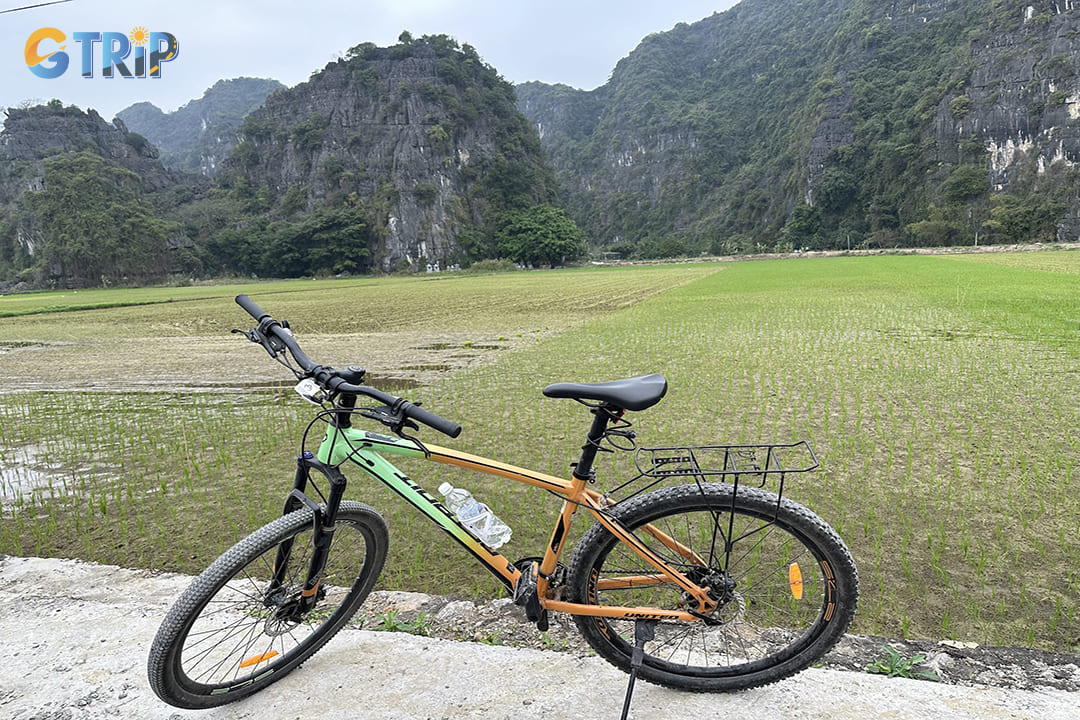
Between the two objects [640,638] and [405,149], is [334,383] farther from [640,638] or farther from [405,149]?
[405,149]

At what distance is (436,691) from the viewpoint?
197 centimetres

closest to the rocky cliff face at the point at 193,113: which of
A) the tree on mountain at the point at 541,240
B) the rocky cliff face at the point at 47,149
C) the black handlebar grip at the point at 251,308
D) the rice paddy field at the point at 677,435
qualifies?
the rocky cliff face at the point at 47,149

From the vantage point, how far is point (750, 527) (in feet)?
6.67

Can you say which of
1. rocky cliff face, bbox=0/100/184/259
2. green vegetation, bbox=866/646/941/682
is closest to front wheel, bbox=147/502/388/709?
green vegetation, bbox=866/646/941/682

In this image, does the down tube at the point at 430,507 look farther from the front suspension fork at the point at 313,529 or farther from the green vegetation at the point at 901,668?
the green vegetation at the point at 901,668

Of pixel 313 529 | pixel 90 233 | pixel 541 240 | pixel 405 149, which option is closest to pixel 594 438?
pixel 313 529

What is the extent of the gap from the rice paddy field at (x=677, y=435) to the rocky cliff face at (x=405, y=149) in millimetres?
72738

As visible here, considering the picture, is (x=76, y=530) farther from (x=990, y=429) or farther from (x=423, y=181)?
(x=423, y=181)

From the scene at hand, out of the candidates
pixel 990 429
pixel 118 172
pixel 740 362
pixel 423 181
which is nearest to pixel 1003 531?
pixel 990 429

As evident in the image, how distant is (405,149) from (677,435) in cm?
8864

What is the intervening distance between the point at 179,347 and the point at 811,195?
10094 cm

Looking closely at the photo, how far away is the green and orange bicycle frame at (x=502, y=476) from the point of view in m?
1.94

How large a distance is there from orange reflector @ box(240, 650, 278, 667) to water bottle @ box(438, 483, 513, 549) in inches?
33.8

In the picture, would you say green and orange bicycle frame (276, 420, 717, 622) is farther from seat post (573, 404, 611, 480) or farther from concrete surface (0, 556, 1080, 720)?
concrete surface (0, 556, 1080, 720)
